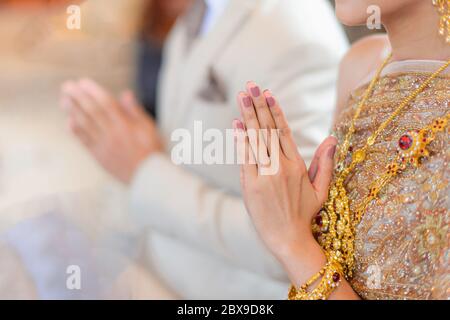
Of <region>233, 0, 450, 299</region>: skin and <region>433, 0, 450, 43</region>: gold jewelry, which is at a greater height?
<region>433, 0, 450, 43</region>: gold jewelry

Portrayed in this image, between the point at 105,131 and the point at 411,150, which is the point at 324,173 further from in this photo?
the point at 105,131

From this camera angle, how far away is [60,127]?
1.83 m

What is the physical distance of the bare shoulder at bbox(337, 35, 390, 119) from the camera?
84cm

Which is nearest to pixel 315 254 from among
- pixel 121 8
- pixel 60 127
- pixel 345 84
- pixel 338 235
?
pixel 338 235

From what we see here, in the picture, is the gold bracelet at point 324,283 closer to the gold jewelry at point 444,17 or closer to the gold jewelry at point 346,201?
the gold jewelry at point 346,201

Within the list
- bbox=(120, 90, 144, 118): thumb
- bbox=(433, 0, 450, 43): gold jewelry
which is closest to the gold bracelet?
bbox=(433, 0, 450, 43): gold jewelry

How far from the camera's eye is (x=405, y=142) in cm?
65

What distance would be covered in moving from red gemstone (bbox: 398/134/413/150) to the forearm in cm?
12

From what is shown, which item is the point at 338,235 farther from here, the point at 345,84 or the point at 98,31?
the point at 98,31

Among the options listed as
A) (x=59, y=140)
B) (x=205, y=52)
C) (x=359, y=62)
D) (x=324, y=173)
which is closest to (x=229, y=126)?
(x=205, y=52)

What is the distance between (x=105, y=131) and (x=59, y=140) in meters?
0.59

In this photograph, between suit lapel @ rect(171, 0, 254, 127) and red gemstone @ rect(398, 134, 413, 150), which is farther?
suit lapel @ rect(171, 0, 254, 127)

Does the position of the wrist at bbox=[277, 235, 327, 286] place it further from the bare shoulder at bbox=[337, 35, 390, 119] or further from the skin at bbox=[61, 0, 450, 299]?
the bare shoulder at bbox=[337, 35, 390, 119]

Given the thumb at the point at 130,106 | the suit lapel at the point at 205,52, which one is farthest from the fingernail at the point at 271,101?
the thumb at the point at 130,106
